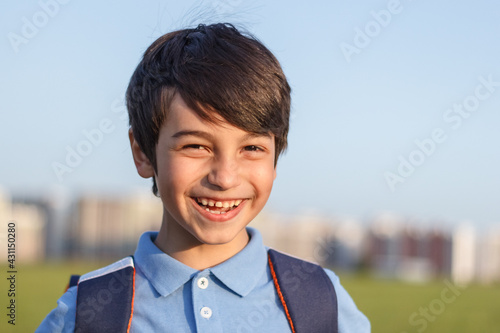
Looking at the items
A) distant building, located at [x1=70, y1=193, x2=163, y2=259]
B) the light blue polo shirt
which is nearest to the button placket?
the light blue polo shirt

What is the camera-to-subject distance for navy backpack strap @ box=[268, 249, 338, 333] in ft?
5.56

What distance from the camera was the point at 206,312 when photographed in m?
1.66

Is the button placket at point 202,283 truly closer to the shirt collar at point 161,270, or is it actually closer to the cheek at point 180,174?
the shirt collar at point 161,270

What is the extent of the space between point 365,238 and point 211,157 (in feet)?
173

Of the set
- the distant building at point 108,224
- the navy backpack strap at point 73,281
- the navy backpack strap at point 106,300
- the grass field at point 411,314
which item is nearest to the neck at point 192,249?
the navy backpack strap at point 106,300

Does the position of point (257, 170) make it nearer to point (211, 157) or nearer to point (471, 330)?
point (211, 157)

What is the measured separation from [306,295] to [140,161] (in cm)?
60

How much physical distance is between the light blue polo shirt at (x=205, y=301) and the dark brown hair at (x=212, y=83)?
0.30 meters

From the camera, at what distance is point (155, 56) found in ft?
6.05

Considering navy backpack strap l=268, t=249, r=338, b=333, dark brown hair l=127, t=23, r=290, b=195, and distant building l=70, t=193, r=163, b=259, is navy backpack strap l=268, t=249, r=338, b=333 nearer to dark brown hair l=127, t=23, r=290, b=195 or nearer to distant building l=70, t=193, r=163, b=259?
dark brown hair l=127, t=23, r=290, b=195

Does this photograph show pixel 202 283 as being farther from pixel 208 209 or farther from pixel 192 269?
pixel 208 209

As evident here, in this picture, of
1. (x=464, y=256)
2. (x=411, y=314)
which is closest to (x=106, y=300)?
(x=411, y=314)

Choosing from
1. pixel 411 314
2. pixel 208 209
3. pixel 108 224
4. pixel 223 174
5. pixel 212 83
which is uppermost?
pixel 212 83

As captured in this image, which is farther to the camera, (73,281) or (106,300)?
(73,281)
